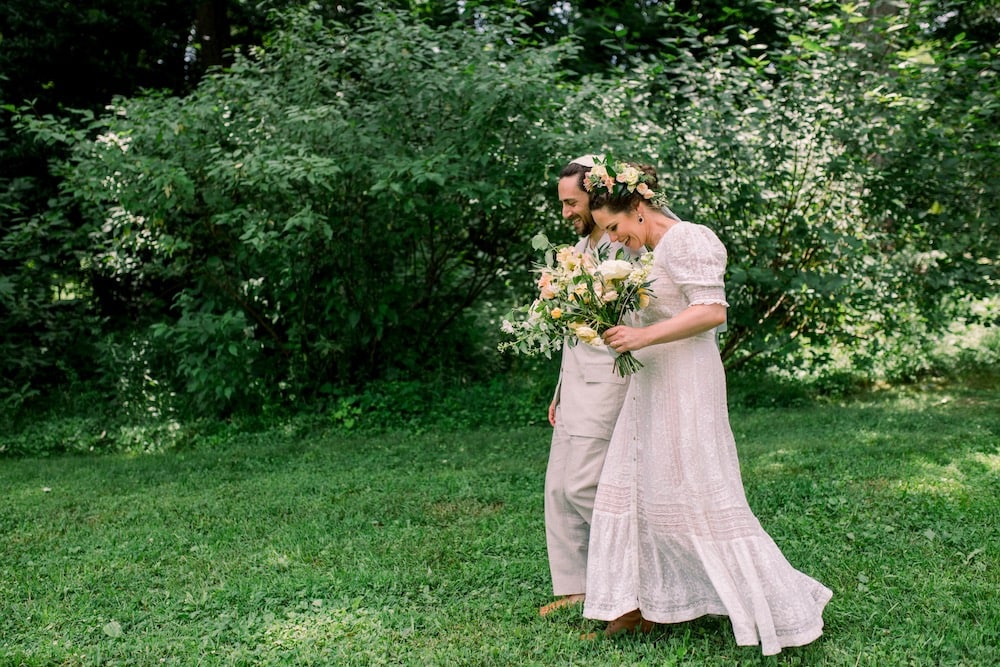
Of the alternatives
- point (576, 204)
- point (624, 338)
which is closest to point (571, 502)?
point (624, 338)

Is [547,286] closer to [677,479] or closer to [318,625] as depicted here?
[677,479]

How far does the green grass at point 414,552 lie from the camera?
351 cm

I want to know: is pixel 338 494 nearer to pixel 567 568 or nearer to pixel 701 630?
pixel 567 568

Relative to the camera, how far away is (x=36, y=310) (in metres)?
9.12

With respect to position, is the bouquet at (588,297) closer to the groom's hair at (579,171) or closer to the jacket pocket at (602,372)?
the jacket pocket at (602,372)

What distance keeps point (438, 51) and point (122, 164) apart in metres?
2.75

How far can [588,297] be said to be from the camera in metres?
3.19

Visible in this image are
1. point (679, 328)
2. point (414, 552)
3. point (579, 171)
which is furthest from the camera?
point (414, 552)

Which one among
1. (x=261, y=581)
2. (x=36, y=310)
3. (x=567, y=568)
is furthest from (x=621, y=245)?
(x=36, y=310)

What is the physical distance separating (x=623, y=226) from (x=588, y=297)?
319 millimetres

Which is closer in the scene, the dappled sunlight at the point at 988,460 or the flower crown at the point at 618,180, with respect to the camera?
Result: the flower crown at the point at 618,180

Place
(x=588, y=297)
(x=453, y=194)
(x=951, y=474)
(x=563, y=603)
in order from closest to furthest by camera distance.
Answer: (x=588, y=297), (x=563, y=603), (x=951, y=474), (x=453, y=194)

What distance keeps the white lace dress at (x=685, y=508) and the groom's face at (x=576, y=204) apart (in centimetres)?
56

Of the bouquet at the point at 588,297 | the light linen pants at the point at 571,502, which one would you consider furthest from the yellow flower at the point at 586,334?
the light linen pants at the point at 571,502
